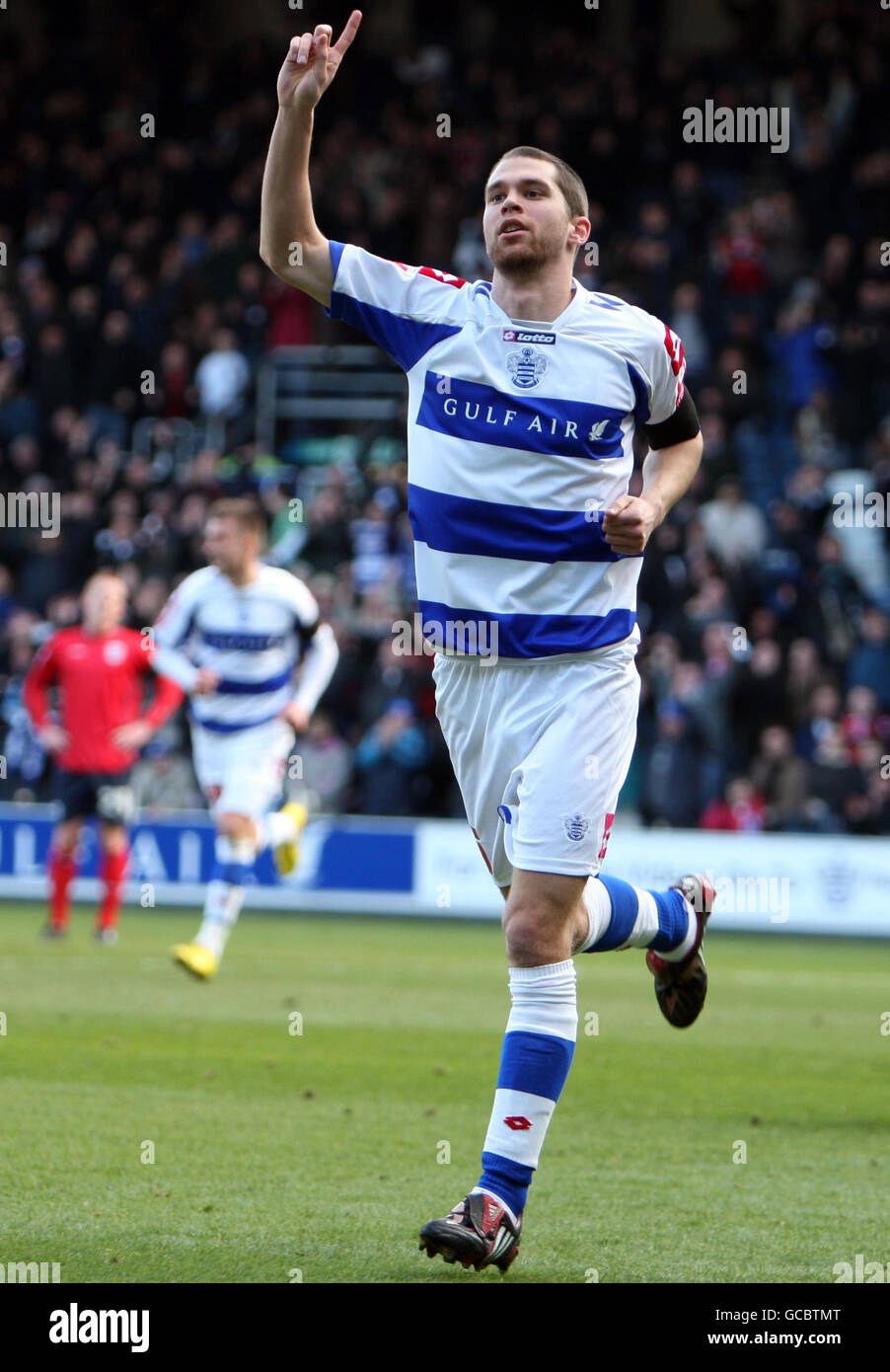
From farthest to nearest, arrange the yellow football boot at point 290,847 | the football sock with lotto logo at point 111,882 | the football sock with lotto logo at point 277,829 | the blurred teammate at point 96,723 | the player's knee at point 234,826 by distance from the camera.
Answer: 1. the blurred teammate at point 96,723
2. the football sock with lotto logo at point 111,882
3. the yellow football boot at point 290,847
4. the football sock with lotto logo at point 277,829
5. the player's knee at point 234,826

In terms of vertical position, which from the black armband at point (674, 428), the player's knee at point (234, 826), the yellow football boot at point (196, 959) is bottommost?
the yellow football boot at point (196, 959)

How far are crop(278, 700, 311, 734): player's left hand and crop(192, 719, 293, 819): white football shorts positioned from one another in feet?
0.90

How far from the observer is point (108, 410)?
21875 mm

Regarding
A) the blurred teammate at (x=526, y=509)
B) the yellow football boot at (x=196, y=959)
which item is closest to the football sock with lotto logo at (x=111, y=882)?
the yellow football boot at (x=196, y=959)

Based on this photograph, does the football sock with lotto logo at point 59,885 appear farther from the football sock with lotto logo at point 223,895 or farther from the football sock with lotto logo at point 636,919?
the football sock with lotto logo at point 636,919

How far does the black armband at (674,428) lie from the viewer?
5629 millimetres

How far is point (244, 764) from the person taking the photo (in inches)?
471

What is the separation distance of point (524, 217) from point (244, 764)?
7081mm

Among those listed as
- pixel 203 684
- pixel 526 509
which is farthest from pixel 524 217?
pixel 203 684

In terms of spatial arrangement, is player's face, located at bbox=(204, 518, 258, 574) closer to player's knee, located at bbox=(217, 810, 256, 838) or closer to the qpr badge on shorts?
player's knee, located at bbox=(217, 810, 256, 838)

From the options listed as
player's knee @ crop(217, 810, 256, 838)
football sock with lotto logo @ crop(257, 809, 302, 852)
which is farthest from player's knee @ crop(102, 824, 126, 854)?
player's knee @ crop(217, 810, 256, 838)

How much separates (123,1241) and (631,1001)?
279 inches

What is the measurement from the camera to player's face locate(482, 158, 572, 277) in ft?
17.2

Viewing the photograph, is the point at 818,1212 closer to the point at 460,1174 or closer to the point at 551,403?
the point at 460,1174
